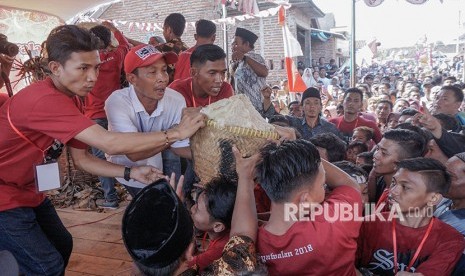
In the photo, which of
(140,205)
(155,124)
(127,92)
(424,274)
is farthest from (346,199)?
(127,92)

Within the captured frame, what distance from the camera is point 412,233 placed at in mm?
1960

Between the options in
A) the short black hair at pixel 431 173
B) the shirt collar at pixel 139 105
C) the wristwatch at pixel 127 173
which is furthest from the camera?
the shirt collar at pixel 139 105

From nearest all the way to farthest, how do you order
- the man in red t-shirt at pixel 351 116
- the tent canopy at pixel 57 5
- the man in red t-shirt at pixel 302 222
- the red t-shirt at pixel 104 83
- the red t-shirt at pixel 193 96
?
the man in red t-shirt at pixel 302 222, the red t-shirt at pixel 193 96, the red t-shirt at pixel 104 83, the tent canopy at pixel 57 5, the man in red t-shirt at pixel 351 116

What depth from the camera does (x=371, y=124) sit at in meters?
4.89

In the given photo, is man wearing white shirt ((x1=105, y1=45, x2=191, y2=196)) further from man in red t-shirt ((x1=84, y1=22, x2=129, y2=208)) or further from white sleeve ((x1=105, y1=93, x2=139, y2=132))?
man in red t-shirt ((x1=84, y1=22, x2=129, y2=208))

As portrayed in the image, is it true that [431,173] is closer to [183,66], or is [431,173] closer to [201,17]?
[183,66]

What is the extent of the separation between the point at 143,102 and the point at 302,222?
140cm

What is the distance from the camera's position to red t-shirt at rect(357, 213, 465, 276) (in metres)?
1.85

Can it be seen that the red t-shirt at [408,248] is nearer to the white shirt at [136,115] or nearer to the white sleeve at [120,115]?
the white shirt at [136,115]

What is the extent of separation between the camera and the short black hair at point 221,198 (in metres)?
1.97

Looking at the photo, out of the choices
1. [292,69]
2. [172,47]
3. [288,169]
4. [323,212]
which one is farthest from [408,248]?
[292,69]

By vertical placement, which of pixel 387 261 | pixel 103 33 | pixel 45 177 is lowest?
pixel 387 261

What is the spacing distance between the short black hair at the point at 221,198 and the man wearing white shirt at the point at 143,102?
22.7 inches

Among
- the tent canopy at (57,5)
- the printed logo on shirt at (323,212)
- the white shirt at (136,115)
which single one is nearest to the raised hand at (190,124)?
the printed logo on shirt at (323,212)
